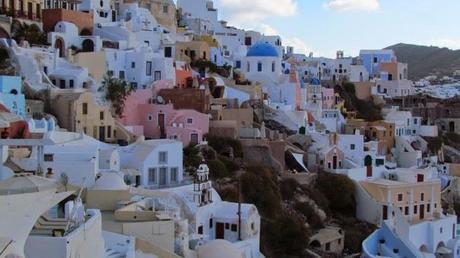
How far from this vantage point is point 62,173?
18469mm

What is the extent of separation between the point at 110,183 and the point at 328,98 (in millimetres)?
24821

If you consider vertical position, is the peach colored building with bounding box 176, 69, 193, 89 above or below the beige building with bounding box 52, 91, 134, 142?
above

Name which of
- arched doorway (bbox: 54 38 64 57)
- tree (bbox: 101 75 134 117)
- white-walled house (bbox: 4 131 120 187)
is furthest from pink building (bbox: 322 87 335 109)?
white-walled house (bbox: 4 131 120 187)

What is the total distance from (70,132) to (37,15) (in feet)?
33.5

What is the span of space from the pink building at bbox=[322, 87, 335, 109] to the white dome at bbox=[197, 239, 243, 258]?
24412mm

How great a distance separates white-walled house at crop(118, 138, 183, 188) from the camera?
21.1 metres

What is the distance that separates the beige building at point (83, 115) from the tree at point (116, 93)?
4.80ft

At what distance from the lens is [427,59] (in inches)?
4038

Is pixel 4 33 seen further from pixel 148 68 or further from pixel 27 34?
pixel 148 68

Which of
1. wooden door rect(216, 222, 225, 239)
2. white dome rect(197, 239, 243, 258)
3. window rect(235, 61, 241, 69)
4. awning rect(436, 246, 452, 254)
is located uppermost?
window rect(235, 61, 241, 69)

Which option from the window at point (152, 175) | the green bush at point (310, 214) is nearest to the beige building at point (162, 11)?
the green bush at point (310, 214)

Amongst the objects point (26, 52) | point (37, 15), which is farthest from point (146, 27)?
point (26, 52)

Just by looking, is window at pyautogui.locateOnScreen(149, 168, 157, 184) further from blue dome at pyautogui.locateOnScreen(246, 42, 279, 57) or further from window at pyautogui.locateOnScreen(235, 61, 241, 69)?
window at pyautogui.locateOnScreen(235, 61, 241, 69)

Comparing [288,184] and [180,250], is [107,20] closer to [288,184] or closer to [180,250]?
[288,184]
